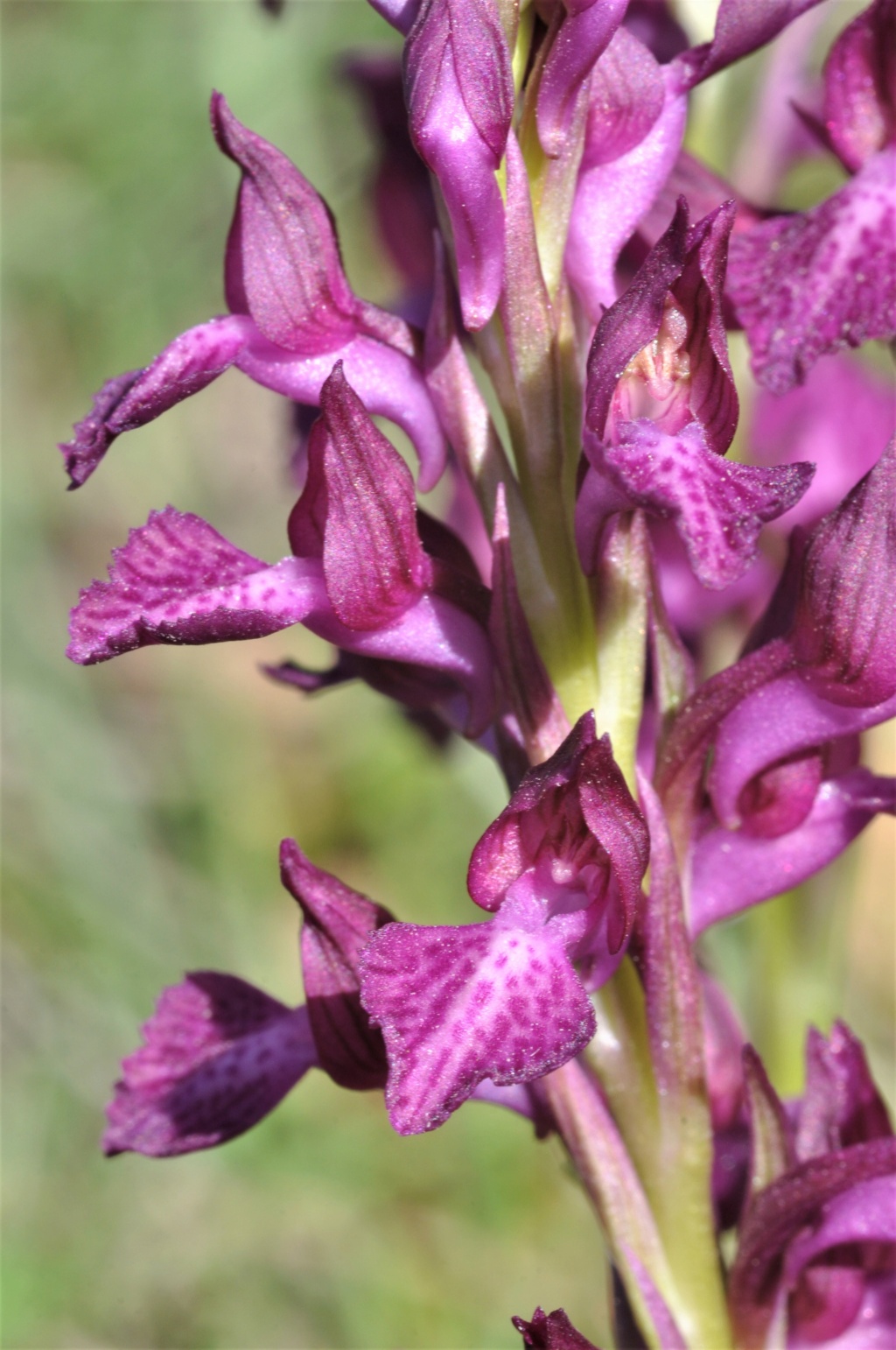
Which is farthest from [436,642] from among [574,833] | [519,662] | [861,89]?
[861,89]

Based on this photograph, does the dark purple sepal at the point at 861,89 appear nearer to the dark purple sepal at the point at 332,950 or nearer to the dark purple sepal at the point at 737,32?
the dark purple sepal at the point at 737,32

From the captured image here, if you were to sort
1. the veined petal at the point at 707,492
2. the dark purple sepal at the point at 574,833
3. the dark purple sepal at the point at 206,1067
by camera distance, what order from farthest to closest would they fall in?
the dark purple sepal at the point at 206,1067 < the dark purple sepal at the point at 574,833 < the veined petal at the point at 707,492

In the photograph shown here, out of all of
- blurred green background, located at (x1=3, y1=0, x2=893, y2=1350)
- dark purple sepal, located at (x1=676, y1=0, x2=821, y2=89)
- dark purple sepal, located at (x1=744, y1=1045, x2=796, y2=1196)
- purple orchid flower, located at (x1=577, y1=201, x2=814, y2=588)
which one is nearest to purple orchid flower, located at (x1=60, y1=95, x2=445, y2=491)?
purple orchid flower, located at (x1=577, y1=201, x2=814, y2=588)

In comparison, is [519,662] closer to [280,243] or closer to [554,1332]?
[280,243]

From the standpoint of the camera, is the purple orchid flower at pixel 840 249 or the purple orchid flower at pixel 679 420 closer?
the purple orchid flower at pixel 679 420

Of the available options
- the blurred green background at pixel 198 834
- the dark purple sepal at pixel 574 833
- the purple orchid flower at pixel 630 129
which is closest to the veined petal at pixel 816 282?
the purple orchid flower at pixel 630 129

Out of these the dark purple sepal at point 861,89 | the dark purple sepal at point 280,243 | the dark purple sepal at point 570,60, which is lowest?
the dark purple sepal at point 280,243

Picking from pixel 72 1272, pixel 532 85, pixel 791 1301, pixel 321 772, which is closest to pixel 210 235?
pixel 321 772
